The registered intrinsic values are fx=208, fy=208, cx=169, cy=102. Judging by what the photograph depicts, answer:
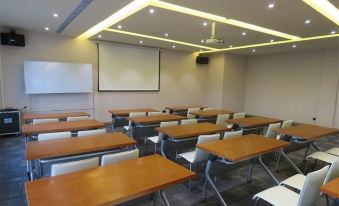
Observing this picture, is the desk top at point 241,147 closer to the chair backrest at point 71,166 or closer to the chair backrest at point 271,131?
the chair backrest at point 271,131

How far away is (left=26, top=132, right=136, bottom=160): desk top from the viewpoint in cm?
238

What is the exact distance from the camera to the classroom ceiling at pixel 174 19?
3852mm

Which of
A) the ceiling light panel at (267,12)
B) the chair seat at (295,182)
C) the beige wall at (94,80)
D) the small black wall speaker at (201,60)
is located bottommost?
the chair seat at (295,182)

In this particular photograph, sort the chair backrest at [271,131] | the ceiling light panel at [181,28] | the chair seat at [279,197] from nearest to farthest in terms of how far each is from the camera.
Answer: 1. the chair seat at [279,197]
2. the chair backrest at [271,131]
3. the ceiling light panel at [181,28]

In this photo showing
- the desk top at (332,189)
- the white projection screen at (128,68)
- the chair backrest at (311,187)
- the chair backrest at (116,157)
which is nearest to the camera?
the desk top at (332,189)

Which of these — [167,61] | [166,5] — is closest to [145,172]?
[166,5]

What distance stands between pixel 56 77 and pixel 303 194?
6.96 m

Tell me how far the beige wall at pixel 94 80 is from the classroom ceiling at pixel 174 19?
1.85 feet

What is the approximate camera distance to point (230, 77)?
987 centimetres

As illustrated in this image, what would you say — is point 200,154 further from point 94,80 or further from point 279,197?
point 94,80

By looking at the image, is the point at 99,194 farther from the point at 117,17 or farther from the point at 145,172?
the point at 117,17

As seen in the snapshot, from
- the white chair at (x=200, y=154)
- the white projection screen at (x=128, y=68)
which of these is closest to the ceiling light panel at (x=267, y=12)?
the white chair at (x=200, y=154)

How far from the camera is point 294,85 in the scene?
8750 mm

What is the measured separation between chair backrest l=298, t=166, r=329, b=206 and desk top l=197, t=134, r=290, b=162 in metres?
0.68
